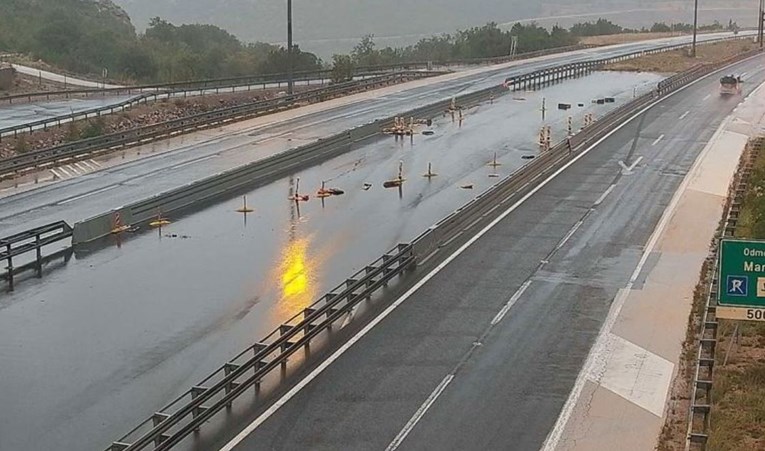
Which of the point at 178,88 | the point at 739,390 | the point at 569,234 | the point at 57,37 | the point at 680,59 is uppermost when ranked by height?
the point at 57,37

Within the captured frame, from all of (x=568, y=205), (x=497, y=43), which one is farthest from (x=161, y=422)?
(x=497, y=43)

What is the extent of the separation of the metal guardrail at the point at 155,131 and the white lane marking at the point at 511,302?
72.5 ft

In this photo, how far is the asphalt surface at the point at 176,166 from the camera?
34312 mm

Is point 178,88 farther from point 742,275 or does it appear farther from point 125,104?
point 742,275

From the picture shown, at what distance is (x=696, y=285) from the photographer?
2564 cm

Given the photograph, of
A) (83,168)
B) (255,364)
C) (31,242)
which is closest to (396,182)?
(83,168)

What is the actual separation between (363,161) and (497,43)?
3125 inches

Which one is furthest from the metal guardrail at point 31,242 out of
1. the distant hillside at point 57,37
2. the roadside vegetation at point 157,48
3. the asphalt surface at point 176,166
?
the distant hillside at point 57,37

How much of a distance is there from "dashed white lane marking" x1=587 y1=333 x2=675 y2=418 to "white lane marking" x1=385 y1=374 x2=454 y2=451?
2.53m

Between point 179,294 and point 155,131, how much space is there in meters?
27.8

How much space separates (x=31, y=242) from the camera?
28.8 metres

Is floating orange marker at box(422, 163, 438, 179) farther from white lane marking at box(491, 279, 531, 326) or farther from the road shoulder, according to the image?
white lane marking at box(491, 279, 531, 326)

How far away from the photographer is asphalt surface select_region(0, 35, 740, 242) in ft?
113

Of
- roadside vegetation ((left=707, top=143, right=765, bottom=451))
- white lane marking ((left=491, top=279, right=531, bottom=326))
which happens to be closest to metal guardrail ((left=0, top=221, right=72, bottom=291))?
white lane marking ((left=491, top=279, right=531, bottom=326))
